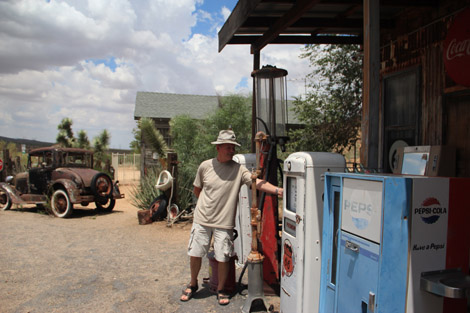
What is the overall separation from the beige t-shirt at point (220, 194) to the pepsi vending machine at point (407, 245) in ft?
5.63

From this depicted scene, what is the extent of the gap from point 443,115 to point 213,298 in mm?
3713

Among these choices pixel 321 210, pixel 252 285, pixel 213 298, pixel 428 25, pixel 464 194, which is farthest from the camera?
pixel 428 25

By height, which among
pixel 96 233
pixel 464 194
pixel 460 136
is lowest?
pixel 96 233

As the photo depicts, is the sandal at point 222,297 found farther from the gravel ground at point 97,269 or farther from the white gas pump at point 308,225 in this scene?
the white gas pump at point 308,225

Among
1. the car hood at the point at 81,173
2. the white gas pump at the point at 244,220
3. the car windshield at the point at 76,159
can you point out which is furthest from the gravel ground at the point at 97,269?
the car windshield at the point at 76,159

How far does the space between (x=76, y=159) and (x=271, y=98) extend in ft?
29.7

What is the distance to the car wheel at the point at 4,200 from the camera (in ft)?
38.5

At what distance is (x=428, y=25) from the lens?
201 inches

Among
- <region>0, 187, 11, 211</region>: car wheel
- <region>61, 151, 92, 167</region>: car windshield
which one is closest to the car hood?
<region>61, 151, 92, 167</region>: car windshield

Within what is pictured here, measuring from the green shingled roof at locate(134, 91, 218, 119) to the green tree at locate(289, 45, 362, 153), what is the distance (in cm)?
951

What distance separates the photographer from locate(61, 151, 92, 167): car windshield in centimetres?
1152

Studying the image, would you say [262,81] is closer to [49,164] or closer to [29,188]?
[49,164]

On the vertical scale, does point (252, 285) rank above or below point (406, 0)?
→ below

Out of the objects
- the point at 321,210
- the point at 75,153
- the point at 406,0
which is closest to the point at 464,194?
the point at 321,210
